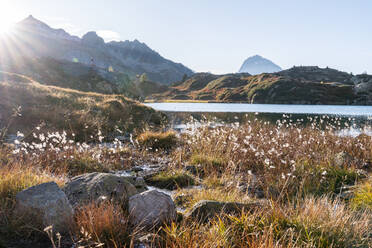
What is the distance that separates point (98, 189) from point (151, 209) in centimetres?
124

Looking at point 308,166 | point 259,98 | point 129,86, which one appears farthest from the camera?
point 259,98

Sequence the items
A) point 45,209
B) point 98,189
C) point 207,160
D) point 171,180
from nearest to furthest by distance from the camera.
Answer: point 45,209
point 98,189
point 171,180
point 207,160

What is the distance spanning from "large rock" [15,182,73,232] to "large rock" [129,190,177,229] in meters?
0.91

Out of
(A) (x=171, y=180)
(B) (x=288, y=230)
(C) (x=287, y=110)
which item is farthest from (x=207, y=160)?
(C) (x=287, y=110)

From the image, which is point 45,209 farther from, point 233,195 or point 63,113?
point 63,113

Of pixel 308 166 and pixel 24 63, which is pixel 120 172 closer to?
pixel 308 166

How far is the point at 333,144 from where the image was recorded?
1018 centimetres

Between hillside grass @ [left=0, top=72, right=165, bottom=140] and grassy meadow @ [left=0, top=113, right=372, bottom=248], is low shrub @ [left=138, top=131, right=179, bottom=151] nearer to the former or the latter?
grassy meadow @ [left=0, top=113, right=372, bottom=248]

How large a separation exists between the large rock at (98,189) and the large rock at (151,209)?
0.62 metres

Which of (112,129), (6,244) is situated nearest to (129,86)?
(112,129)

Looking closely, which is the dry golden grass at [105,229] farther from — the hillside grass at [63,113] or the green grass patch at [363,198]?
the hillside grass at [63,113]

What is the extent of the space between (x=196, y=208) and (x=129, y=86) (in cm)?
7387

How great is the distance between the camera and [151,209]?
3.94 meters

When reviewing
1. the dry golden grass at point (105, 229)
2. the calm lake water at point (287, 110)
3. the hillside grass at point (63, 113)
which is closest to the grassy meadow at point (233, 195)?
the dry golden grass at point (105, 229)
